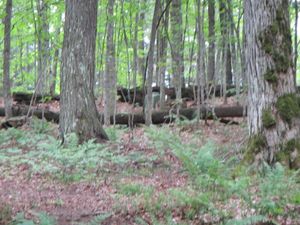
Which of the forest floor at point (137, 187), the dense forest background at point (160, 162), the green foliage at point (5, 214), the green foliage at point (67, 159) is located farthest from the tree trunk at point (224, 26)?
the green foliage at point (5, 214)

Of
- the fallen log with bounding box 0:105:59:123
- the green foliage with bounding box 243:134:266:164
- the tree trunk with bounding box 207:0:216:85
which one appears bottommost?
the green foliage with bounding box 243:134:266:164

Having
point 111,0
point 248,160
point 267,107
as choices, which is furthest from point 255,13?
point 111,0

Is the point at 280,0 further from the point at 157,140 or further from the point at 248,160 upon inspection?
the point at 157,140

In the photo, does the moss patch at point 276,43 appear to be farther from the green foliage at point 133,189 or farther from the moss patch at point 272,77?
the green foliage at point 133,189

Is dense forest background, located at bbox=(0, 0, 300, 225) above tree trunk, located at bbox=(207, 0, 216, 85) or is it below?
below

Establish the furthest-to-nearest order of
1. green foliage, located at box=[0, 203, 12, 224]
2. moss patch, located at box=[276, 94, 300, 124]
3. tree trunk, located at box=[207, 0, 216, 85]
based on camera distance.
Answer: tree trunk, located at box=[207, 0, 216, 85] → moss patch, located at box=[276, 94, 300, 124] → green foliage, located at box=[0, 203, 12, 224]

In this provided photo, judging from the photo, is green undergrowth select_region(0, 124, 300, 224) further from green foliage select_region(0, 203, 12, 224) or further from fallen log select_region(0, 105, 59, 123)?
fallen log select_region(0, 105, 59, 123)

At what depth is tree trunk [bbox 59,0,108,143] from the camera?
29.0ft


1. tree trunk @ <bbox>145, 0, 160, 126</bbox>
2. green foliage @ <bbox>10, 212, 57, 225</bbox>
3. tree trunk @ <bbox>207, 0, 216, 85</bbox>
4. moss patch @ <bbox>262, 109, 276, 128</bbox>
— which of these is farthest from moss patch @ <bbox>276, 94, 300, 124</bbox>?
tree trunk @ <bbox>207, 0, 216, 85</bbox>

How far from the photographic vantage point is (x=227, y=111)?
13078 mm

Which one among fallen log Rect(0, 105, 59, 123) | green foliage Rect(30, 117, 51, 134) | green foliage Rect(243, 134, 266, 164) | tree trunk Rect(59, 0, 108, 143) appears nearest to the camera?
green foliage Rect(243, 134, 266, 164)

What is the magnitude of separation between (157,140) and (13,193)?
12.1 feet

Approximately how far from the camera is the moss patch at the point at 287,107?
6098 mm

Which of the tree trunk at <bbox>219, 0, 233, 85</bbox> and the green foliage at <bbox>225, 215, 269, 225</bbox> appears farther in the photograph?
the tree trunk at <bbox>219, 0, 233, 85</bbox>
